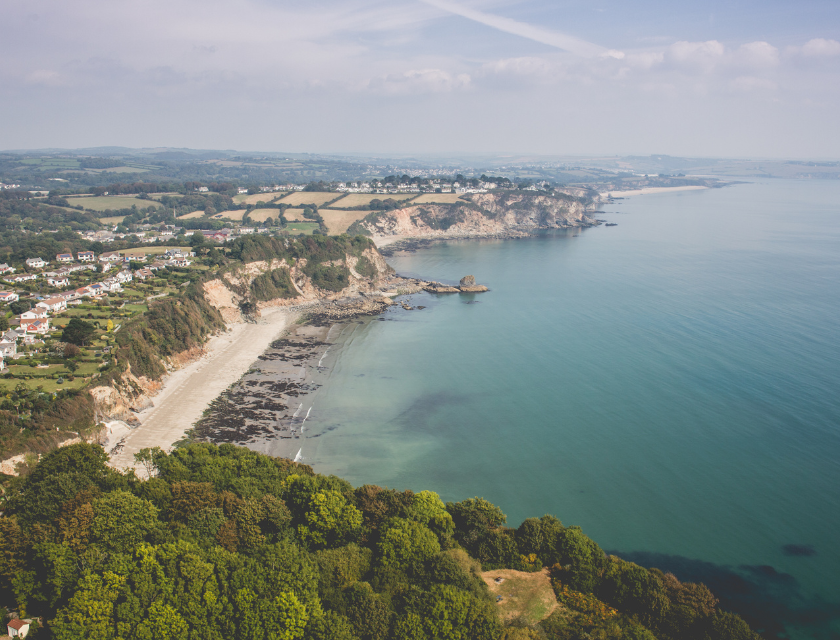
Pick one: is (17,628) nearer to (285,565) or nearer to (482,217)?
(285,565)


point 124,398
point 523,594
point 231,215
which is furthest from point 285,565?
point 231,215

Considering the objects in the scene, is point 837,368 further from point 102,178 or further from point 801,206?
point 102,178

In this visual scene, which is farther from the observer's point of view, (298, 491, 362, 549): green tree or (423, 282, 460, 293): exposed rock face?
(423, 282, 460, 293): exposed rock face

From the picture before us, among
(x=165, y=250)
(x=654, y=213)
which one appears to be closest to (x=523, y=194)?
(x=654, y=213)

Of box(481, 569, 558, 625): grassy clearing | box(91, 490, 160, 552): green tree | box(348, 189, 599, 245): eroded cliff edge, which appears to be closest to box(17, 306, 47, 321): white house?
box(91, 490, 160, 552): green tree

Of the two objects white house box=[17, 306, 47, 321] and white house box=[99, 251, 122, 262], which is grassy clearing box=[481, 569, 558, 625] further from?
white house box=[99, 251, 122, 262]

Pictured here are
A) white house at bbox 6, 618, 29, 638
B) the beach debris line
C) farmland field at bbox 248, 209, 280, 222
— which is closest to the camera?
white house at bbox 6, 618, 29, 638

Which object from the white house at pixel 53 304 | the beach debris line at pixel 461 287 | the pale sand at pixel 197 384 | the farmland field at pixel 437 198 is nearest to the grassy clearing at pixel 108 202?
the farmland field at pixel 437 198
